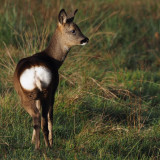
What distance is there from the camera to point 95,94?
596 cm

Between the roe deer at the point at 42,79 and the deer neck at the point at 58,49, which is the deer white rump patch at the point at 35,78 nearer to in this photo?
the roe deer at the point at 42,79

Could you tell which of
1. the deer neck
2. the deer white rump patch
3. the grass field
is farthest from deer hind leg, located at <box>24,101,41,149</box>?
the deer neck

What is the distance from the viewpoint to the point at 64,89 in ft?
20.3

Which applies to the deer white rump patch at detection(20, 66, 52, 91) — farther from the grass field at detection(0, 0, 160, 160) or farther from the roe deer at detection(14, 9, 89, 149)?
the grass field at detection(0, 0, 160, 160)

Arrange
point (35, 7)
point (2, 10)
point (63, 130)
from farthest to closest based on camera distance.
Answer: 1. point (35, 7)
2. point (2, 10)
3. point (63, 130)

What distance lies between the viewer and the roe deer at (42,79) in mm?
→ 3979

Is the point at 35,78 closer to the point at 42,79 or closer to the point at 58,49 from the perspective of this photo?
the point at 42,79

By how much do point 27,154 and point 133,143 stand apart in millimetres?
1238

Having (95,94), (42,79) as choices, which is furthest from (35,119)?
(95,94)

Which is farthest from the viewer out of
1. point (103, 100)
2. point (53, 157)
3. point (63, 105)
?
point (103, 100)

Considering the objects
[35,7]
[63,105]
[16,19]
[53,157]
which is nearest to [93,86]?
[63,105]

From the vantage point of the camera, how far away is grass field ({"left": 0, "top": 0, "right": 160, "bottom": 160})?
4.54m

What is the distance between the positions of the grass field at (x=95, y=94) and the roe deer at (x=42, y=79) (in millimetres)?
285

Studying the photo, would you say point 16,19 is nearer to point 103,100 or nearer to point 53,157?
point 103,100
